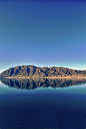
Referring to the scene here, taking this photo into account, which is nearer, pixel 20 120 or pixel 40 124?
pixel 40 124

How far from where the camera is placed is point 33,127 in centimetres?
1493

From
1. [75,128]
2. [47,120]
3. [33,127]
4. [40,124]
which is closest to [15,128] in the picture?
[33,127]

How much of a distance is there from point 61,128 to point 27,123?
25.0 feet

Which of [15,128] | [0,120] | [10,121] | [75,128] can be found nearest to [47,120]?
[75,128]

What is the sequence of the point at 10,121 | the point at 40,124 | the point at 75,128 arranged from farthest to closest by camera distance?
the point at 10,121
the point at 40,124
the point at 75,128

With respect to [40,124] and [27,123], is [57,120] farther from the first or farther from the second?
[27,123]

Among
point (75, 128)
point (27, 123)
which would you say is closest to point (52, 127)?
point (75, 128)

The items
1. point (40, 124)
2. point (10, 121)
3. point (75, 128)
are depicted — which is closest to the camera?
point (75, 128)

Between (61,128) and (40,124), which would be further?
(40,124)

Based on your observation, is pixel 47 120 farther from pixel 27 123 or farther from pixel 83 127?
pixel 83 127

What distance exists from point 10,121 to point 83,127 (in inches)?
653

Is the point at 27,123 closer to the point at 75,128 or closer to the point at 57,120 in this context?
the point at 57,120

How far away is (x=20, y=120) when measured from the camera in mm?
17016

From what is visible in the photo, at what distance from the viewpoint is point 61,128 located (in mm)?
14547
